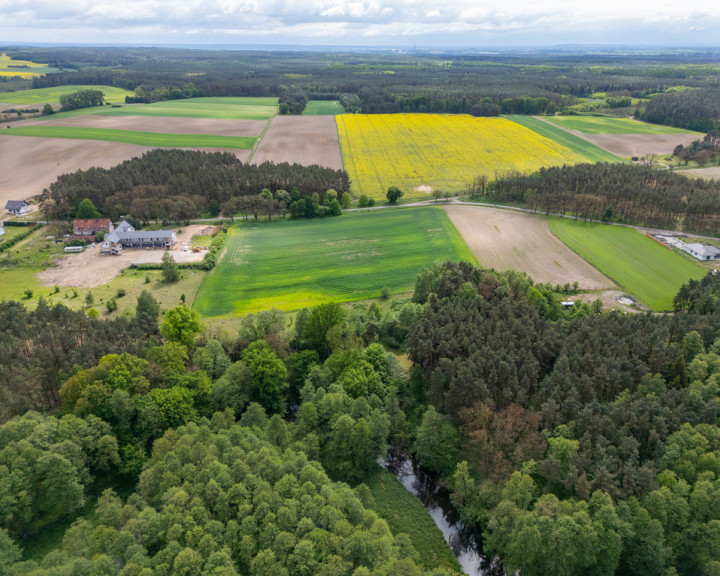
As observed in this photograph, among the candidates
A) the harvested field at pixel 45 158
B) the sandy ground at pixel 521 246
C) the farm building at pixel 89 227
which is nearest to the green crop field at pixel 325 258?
the sandy ground at pixel 521 246

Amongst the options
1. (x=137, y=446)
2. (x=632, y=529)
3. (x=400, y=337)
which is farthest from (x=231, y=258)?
(x=632, y=529)

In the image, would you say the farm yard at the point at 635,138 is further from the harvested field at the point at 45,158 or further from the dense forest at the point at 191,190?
the harvested field at the point at 45,158

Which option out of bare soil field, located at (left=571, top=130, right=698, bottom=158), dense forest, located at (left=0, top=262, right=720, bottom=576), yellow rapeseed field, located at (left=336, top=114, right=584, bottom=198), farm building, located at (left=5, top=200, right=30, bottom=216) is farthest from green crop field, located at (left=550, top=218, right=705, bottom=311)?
farm building, located at (left=5, top=200, right=30, bottom=216)

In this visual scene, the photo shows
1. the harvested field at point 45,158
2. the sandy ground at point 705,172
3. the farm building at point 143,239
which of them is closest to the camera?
the farm building at point 143,239

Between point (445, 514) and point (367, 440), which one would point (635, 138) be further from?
point (367, 440)

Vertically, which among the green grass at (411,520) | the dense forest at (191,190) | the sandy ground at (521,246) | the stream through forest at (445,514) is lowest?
the stream through forest at (445,514)

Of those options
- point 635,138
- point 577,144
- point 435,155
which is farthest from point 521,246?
point 635,138

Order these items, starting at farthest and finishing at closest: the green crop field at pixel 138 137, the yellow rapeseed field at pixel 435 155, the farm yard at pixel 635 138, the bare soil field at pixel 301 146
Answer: the green crop field at pixel 138 137 < the farm yard at pixel 635 138 < the bare soil field at pixel 301 146 < the yellow rapeseed field at pixel 435 155
